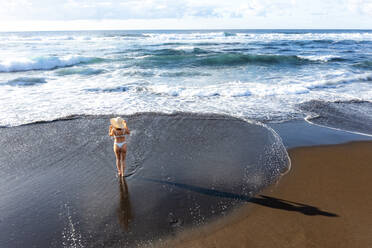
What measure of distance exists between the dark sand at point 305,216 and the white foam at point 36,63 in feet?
72.3

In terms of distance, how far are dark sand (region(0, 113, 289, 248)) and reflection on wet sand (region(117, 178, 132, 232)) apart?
0.02 m

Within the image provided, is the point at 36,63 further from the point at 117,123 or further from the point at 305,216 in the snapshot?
the point at 305,216

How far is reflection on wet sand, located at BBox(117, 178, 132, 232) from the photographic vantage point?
13.7 feet

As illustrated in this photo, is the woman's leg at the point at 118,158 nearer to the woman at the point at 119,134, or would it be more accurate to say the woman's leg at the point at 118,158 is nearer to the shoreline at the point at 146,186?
the woman at the point at 119,134

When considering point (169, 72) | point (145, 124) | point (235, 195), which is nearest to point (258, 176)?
point (235, 195)

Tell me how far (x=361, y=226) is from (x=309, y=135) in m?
3.87

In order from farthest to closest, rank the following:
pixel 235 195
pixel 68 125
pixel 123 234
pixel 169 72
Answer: pixel 169 72 < pixel 68 125 < pixel 235 195 < pixel 123 234

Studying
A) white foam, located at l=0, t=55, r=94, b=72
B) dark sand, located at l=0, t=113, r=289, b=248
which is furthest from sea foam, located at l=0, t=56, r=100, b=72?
dark sand, located at l=0, t=113, r=289, b=248

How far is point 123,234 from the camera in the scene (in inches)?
156

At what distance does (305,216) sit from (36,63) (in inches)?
948

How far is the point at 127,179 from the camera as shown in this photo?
5.35 metres

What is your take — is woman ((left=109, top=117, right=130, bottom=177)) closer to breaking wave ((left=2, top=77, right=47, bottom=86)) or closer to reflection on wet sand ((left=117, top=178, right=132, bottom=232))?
reflection on wet sand ((left=117, top=178, right=132, bottom=232))

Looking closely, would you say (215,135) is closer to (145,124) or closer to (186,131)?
(186,131)

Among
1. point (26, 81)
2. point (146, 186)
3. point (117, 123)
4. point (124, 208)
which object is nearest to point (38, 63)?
point (26, 81)
